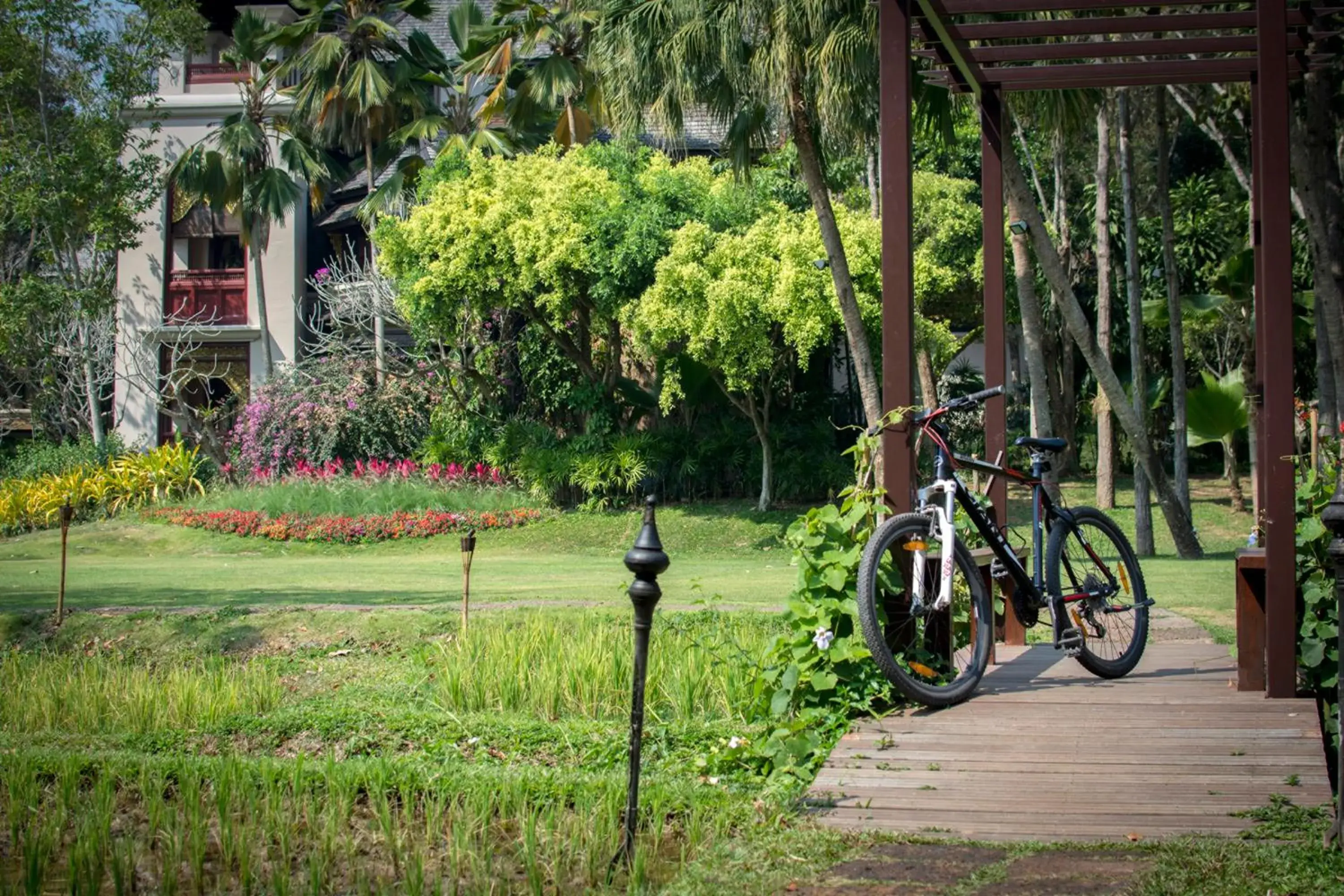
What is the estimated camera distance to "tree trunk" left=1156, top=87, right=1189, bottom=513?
60.7ft

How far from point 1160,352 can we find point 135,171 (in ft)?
61.9

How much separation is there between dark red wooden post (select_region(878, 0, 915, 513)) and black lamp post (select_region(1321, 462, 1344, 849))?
2.07m

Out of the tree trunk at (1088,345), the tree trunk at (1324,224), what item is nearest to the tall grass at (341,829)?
the tree trunk at (1088,345)

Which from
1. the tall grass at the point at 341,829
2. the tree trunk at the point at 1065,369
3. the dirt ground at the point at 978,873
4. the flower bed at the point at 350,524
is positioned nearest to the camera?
the dirt ground at the point at 978,873

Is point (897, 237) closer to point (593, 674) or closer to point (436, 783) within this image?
point (436, 783)

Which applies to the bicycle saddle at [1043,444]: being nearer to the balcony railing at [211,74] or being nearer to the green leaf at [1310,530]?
the green leaf at [1310,530]

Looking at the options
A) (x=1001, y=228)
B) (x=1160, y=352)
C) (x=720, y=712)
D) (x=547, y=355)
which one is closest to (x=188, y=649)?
(x=720, y=712)

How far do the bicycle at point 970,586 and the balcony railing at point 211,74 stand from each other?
1044 inches

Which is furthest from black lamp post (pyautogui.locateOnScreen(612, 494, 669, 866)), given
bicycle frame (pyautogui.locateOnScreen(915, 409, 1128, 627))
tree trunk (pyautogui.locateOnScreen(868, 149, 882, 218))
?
tree trunk (pyautogui.locateOnScreen(868, 149, 882, 218))

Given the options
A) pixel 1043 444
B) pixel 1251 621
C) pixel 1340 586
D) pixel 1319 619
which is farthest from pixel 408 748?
pixel 1340 586

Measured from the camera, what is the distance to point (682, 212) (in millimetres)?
22484

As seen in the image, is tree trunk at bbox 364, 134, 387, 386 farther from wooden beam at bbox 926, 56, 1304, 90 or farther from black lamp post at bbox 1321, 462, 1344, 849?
black lamp post at bbox 1321, 462, 1344, 849

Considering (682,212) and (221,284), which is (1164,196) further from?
(221,284)

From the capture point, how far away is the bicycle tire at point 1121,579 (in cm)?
689
